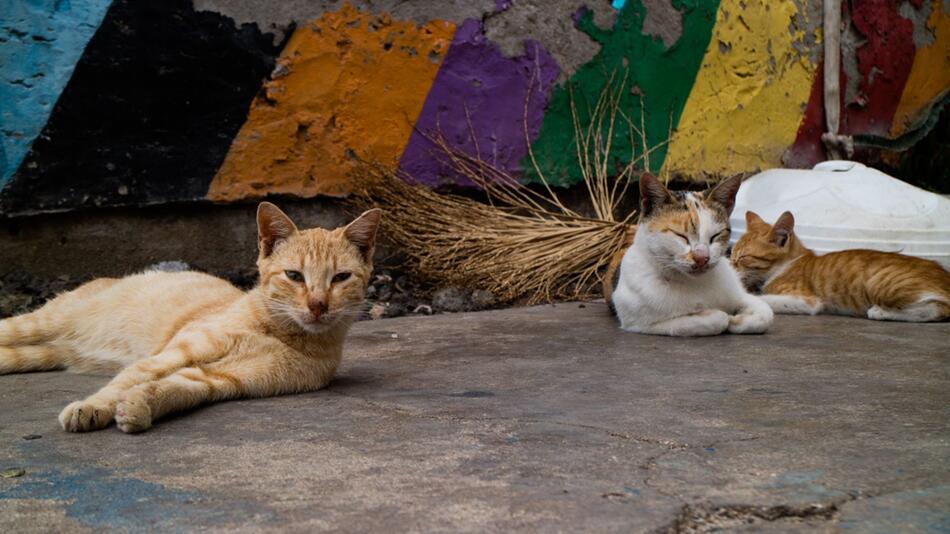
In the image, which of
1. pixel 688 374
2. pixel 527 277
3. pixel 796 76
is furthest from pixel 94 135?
pixel 796 76

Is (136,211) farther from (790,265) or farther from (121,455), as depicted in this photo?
(790,265)

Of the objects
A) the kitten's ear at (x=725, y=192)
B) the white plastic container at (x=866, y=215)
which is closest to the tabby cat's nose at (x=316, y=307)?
the kitten's ear at (x=725, y=192)

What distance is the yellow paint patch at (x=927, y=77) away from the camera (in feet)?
27.5

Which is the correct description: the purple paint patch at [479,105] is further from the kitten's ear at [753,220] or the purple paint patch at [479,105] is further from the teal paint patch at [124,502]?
the teal paint patch at [124,502]

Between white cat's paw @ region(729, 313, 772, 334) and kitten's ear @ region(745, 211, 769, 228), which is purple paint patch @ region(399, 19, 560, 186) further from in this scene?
white cat's paw @ region(729, 313, 772, 334)

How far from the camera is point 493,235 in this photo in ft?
17.5

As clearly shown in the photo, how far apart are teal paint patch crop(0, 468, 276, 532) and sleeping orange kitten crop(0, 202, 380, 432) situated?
396 mm

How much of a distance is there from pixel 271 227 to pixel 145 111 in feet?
6.81

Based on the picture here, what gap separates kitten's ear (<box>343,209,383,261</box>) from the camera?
3.03 metres

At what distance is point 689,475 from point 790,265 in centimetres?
349

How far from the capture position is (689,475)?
1898 mm

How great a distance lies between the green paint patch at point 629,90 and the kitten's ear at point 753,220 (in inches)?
45.8

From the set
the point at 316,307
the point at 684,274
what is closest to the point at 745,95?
the point at 684,274

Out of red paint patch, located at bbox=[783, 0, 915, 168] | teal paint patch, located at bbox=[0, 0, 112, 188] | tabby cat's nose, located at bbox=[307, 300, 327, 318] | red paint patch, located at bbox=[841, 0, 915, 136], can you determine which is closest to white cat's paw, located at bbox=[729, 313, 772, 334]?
Answer: tabby cat's nose, located at bbox=[307, 300, 327, 318]
